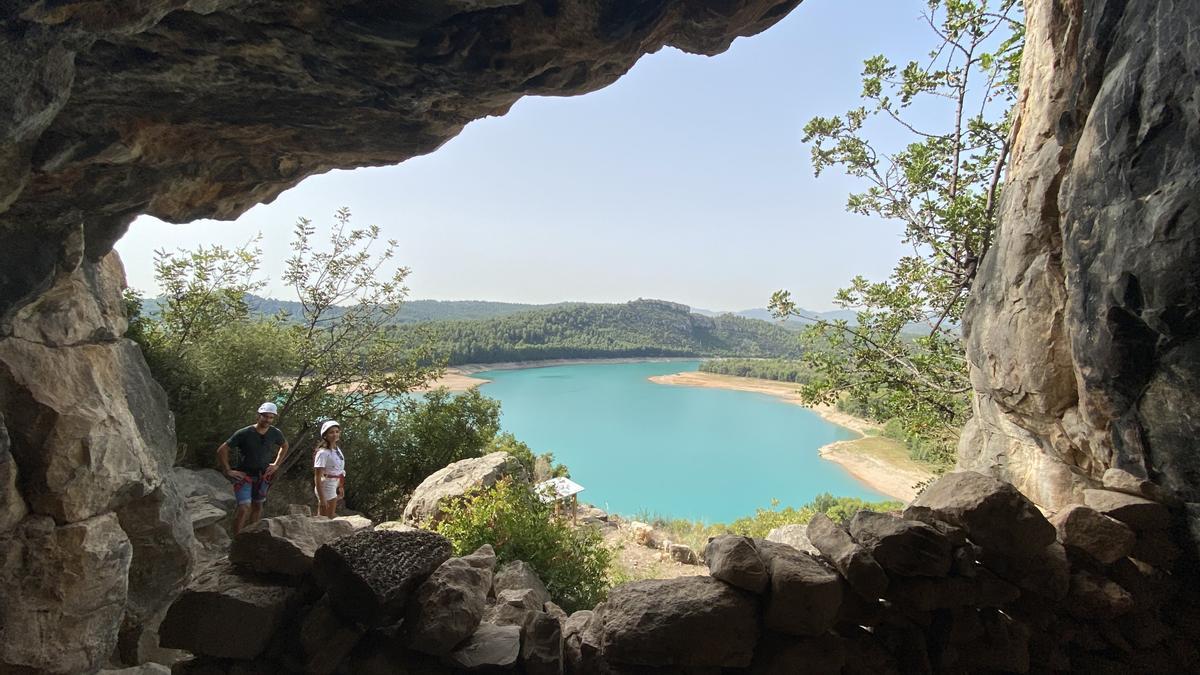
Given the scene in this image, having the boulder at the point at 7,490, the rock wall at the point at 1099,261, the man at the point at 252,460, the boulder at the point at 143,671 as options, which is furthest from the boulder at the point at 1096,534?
the man at the point at 252,460

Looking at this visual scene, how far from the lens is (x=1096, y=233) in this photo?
2.67 m

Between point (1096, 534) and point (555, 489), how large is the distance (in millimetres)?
5973

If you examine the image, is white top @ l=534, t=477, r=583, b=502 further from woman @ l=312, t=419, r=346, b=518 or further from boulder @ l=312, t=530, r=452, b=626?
boulder @ l=312, t=530, r=452, b=626

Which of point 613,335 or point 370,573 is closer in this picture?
point 370,573

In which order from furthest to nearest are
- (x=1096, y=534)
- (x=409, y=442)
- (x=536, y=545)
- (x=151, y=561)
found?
(x=409, y=442) → (x=536, y=545) → (x=151, y=561) → (x=1096, y=534)

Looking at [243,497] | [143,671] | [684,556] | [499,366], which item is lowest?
[684,556]

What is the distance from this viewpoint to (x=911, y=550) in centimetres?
233

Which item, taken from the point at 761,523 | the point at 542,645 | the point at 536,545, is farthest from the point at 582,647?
the point at 761,523

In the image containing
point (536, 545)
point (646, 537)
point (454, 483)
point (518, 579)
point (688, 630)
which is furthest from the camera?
point (646, 537)

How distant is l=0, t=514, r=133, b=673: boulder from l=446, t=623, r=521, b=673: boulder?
2.82 m

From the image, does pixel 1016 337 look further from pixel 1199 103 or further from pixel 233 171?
pixel 233 171

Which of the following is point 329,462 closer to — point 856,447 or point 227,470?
point 227,470

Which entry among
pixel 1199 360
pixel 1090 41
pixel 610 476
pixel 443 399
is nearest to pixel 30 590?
pixel 1199 360

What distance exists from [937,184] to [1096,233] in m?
5.77
